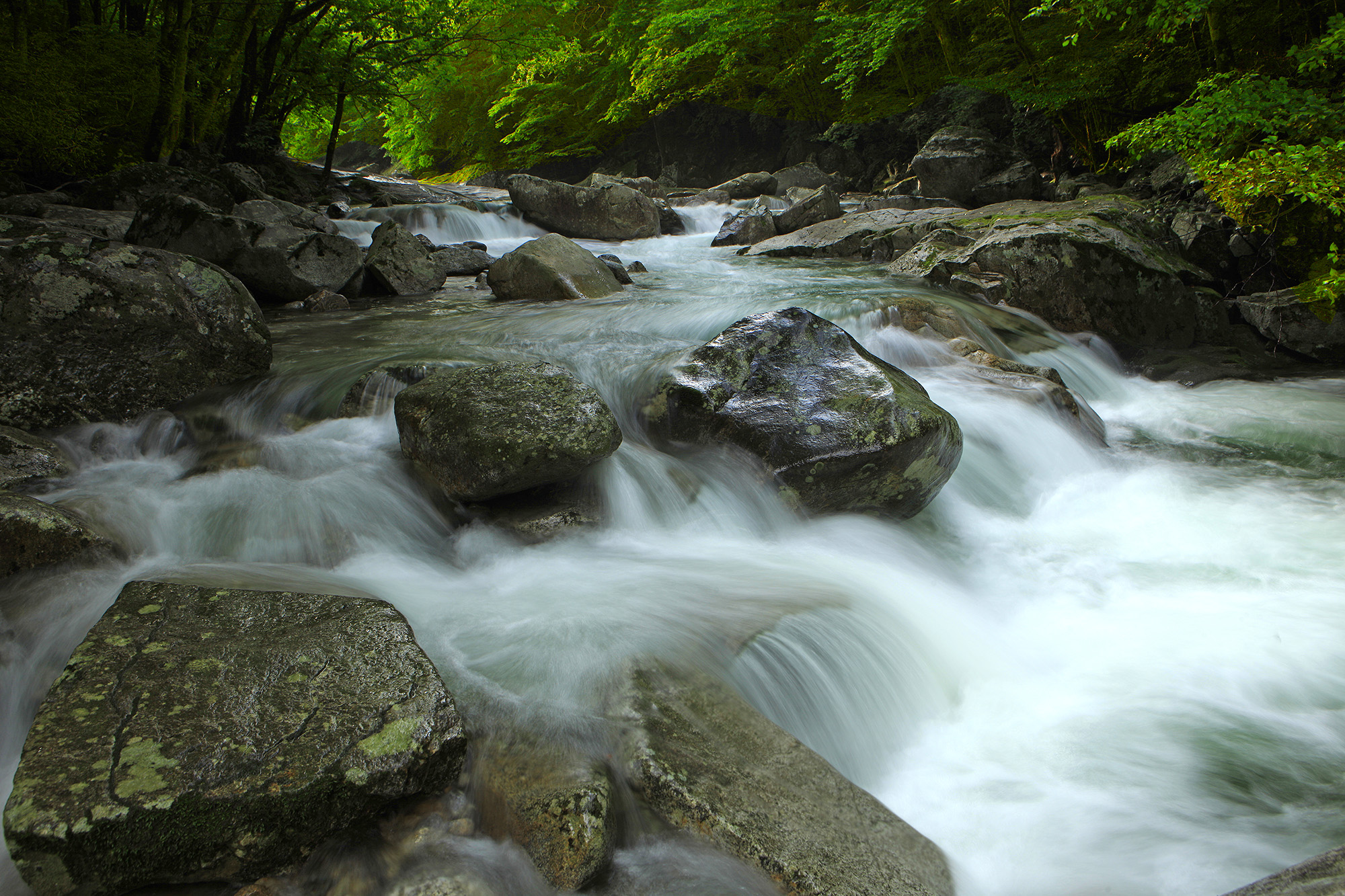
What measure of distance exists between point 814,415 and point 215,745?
3103mm

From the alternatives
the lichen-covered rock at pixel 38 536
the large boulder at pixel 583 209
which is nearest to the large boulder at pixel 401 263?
the large boulder at pixel 583 209

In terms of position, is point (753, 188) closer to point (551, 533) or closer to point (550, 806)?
point (551, 533)

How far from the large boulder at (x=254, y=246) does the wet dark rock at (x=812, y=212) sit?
7624 mm

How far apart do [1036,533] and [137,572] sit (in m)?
4.62

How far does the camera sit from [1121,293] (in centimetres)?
750

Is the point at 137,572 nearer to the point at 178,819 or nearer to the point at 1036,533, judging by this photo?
the point at 178,819

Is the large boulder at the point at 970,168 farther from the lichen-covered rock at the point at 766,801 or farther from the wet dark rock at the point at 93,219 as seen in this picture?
the lichen-covered rock at the point at 766,801

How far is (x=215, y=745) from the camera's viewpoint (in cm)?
182

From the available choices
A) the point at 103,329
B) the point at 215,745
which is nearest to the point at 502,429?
the point at 215,745

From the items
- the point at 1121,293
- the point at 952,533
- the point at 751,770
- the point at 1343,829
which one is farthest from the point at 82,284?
the point at 1121,293

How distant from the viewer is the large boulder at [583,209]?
1418cm

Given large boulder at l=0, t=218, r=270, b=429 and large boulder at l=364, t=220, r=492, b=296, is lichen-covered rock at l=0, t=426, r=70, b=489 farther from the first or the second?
large boulder at l=364, t=220, r=492, b=296

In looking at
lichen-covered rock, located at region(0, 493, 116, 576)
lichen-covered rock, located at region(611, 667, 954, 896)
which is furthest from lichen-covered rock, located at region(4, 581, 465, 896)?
lichen-covered rock, located at region(0, 493, 116, 576)

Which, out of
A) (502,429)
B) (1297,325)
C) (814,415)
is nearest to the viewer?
(502,429)
